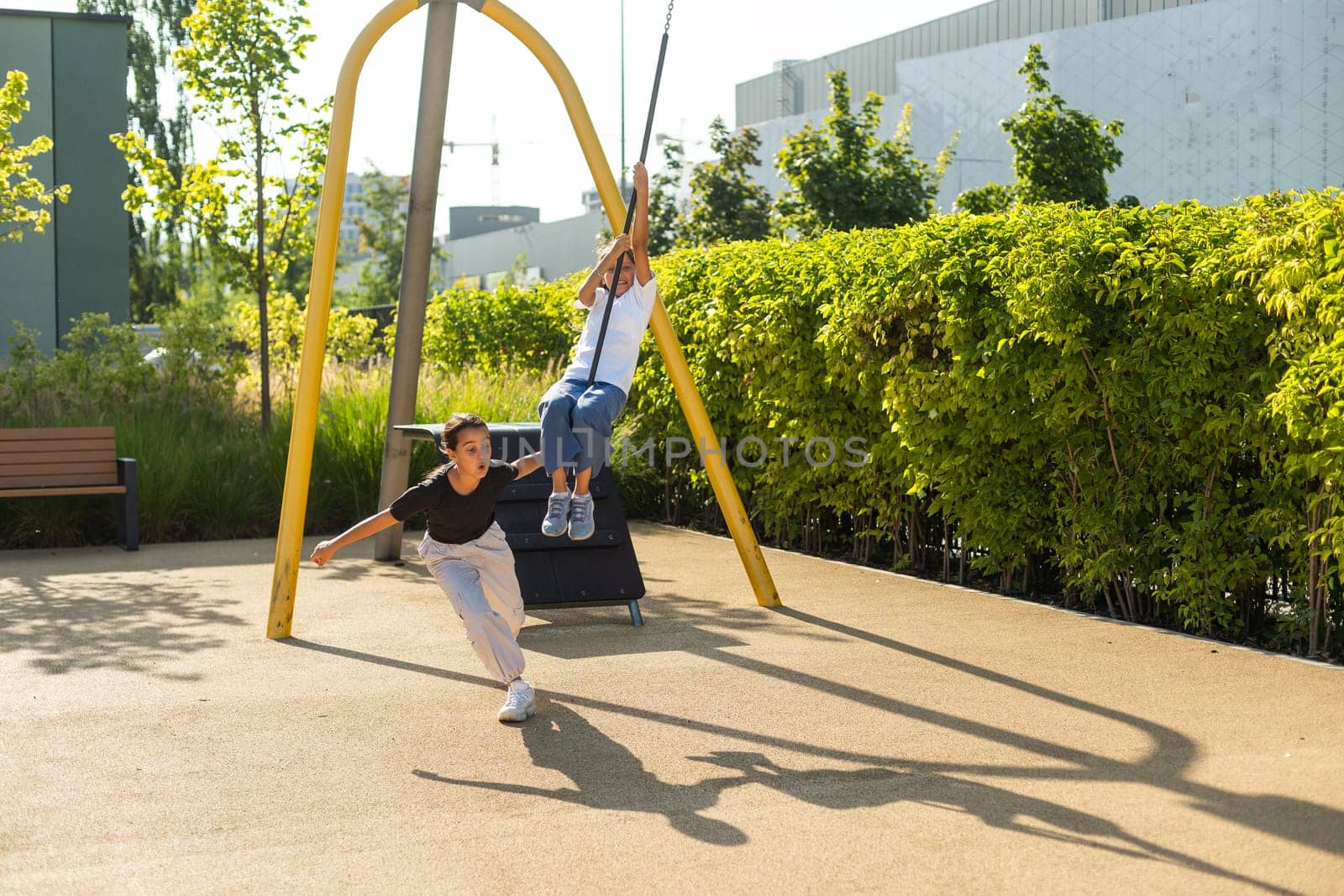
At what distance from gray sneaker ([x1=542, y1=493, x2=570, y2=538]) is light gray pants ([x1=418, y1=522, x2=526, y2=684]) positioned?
22 centimetres

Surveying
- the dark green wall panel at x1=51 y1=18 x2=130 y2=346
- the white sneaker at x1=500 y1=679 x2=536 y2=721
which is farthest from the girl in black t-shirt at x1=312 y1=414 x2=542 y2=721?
the dark green wall panel at x1=51 y1=18 x2=130 y2=346

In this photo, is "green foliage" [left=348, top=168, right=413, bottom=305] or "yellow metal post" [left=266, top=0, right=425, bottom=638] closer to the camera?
"yellow metal post" [left=266, top=0, right=425, bottom=638]

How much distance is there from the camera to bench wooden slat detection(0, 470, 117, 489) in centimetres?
1102

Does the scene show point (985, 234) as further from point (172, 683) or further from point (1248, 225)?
point (172, 683)

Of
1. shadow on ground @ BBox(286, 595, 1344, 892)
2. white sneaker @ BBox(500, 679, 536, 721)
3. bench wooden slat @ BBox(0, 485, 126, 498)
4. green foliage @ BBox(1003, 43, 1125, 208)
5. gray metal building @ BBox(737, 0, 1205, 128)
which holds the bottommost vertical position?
shadow on ground @ BBox(286, 595, 1344, 892)

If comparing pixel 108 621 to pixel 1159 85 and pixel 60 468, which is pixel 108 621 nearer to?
pixel 60 468

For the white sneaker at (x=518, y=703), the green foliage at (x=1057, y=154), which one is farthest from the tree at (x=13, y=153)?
the green foliage at (x=1057, y=154)

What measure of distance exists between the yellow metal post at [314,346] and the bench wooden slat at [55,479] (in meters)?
4.30

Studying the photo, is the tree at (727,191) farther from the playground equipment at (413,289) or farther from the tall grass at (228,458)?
the playground equipment at (413,289)

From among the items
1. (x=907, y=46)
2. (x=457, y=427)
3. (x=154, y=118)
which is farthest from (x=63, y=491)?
(x=907, y=46)

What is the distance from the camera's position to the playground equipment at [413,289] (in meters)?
7.59

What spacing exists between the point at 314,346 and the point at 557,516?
2.14 m

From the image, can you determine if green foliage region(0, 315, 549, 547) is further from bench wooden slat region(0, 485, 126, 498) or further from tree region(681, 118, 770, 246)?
tree region(681, 118, 770, 246)

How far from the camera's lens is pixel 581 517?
A: 631 cm
